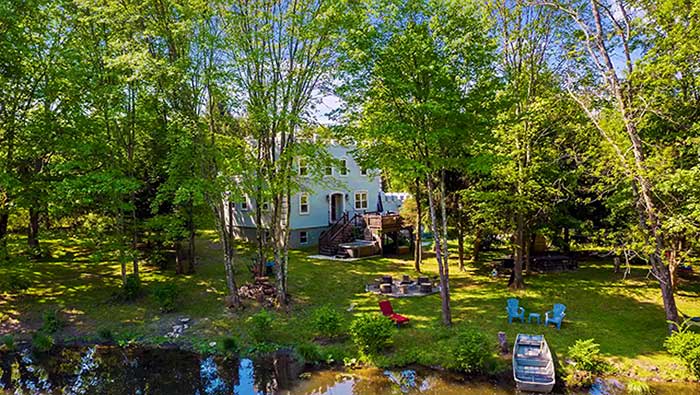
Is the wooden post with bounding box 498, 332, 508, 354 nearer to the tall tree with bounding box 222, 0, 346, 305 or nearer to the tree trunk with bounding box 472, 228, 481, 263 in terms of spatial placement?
the tall tree with bounding box 222, 0, 346, 305

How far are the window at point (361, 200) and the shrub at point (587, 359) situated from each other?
23183 millimetres

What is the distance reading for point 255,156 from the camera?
17156mm

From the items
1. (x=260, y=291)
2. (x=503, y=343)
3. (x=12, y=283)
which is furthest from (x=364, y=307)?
(x=12, y=283)

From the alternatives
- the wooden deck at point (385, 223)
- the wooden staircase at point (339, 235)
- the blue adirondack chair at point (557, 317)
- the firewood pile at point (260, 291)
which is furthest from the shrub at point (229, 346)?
the wooden deck at point (385, 223)

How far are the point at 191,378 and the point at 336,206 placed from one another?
21.3 m

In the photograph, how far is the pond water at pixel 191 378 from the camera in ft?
33.7

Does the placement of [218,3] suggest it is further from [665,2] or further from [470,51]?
[665,2]

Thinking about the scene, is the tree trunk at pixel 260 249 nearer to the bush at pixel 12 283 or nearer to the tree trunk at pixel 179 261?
the tree trunk at pixel 179 261

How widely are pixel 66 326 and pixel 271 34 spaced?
41.0 ft

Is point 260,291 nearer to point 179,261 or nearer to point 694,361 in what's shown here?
point 179,261

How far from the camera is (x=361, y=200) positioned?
33.2m

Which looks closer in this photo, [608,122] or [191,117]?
[608,122]

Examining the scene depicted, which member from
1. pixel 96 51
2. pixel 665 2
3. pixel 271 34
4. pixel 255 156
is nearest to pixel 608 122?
pixel 665 2

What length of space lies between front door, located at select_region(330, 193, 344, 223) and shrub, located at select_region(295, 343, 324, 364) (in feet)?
64.3
